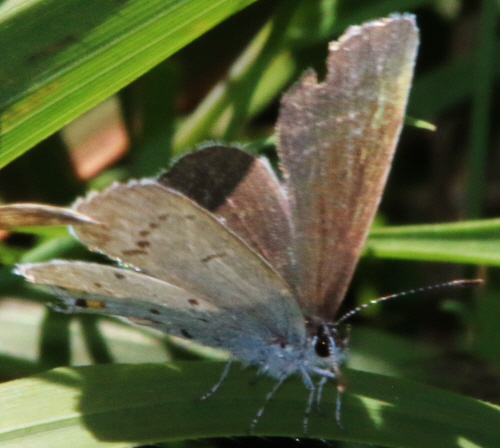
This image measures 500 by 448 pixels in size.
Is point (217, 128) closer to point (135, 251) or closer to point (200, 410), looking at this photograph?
point (135, 251)

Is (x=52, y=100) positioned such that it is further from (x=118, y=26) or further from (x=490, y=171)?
(x=490, y=171)

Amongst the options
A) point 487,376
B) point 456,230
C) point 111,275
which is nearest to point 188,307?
point 111,275

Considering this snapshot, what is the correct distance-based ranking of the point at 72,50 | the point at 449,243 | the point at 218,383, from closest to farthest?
the point at 72,50 < the point at 218,383 < the point at 449,243

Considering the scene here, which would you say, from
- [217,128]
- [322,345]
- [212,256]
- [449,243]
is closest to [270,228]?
[212,256]

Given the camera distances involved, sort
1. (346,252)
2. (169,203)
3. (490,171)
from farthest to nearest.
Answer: (490,171) → (346,252) → (169,203)

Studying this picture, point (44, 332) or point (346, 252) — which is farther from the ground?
point (346, 252)

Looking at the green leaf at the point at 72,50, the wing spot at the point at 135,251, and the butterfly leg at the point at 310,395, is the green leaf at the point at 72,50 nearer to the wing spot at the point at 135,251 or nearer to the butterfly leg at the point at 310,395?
the wing spot at the point at 135,251

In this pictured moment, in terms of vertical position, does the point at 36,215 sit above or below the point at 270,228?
below

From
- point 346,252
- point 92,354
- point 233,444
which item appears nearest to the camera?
point 346,252
